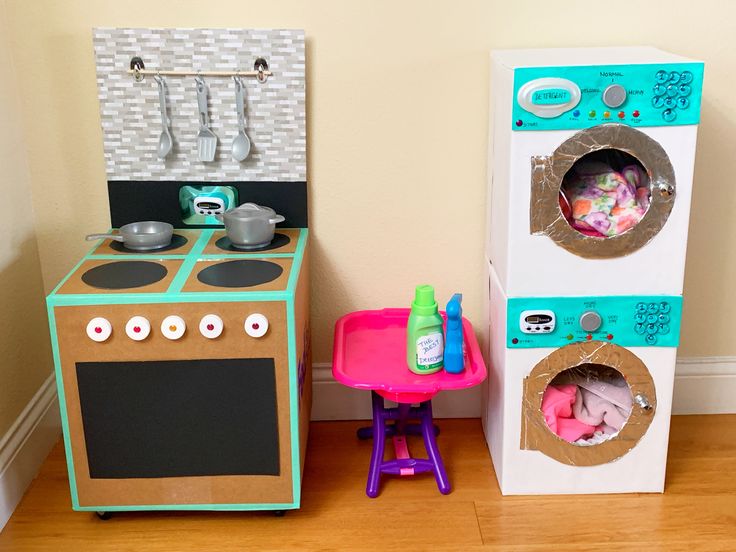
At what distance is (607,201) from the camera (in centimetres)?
193

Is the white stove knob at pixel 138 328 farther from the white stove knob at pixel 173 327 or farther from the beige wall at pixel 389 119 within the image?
the beige wall at pixel 389 119

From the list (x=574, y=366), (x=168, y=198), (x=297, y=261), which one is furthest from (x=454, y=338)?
(x=168, y=198)

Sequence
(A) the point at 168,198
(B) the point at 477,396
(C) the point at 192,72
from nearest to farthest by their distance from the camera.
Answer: (C) the point at 192,72 < (A) the point at 168,198 < (B) the point at 477,396

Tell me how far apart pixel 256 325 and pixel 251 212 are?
0.43 meters

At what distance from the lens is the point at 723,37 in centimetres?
218

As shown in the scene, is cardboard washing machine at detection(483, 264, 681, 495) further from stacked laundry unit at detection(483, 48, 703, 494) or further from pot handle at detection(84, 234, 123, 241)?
pot handle at detection(84, 234, 123, 241)

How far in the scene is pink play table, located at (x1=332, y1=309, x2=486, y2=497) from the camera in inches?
80.0

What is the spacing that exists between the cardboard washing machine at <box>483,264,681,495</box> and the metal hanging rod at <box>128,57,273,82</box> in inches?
31.7

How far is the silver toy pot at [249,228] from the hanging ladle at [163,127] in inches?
9.1

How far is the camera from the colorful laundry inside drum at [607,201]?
6.27 feet

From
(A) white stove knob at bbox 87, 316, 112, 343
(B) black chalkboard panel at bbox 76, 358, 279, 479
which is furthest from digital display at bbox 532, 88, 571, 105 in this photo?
(A) white stove knob at bbox 87, 316, 112, 343

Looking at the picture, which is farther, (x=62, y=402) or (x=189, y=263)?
(x=189, y=263)

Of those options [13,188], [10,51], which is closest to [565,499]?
[13,188]

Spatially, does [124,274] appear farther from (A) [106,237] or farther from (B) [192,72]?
(B) [192,72]
